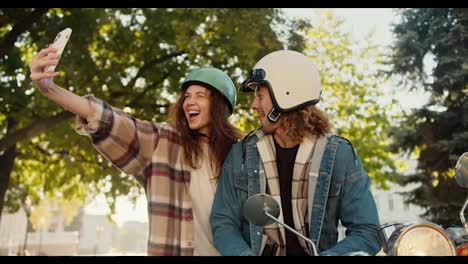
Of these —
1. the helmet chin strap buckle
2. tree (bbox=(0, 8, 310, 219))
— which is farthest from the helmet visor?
tree (bbox=(0, 8, 310, 219))

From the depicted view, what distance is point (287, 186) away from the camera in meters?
3.05

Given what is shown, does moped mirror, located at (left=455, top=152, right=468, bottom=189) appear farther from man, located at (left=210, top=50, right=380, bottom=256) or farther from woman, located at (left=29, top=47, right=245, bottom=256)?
woman, located at (left=29, top=47, right=245, bottom=256)

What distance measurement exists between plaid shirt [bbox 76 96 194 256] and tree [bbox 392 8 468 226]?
12708 mm

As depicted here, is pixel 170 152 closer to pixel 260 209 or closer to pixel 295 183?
pixel 295 183

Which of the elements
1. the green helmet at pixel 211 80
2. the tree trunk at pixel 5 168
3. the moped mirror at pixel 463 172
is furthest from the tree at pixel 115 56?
the moped mirror at pixel 463 172

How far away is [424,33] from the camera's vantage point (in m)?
16.8

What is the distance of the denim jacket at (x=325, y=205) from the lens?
280cm

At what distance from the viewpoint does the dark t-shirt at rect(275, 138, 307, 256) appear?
292cm

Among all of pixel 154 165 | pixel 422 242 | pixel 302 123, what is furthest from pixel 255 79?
pixel 422 242

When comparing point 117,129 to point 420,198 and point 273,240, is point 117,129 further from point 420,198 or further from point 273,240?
point 420,198

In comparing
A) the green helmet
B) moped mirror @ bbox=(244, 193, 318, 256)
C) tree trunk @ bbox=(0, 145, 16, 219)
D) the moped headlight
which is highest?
tree trunk @ bbox=(0, 145, 16, 219)

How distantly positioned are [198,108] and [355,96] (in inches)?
614

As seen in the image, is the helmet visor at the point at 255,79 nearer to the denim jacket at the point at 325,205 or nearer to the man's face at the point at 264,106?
the man's face at the point at 264,106

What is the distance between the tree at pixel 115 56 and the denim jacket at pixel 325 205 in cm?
1017
